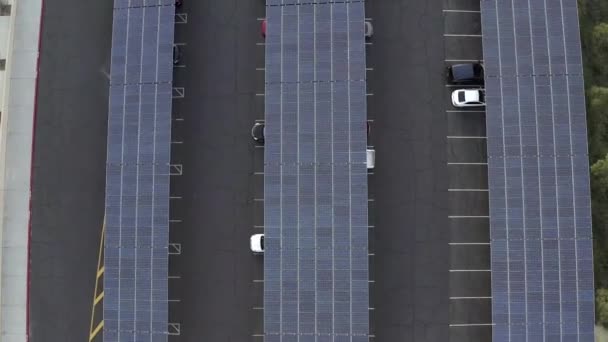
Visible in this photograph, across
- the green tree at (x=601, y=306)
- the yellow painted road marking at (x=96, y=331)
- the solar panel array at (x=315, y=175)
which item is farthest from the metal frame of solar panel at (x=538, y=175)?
the yellow painted road marking at (x=96, y=331)

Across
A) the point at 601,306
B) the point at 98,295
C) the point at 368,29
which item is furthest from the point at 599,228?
the point at 98,295

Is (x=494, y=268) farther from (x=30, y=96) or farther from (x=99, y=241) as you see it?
(x=30, y=96)

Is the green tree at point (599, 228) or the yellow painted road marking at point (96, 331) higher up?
the green tree at point (599, 228)

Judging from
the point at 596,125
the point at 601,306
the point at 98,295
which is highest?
the point at 596,125

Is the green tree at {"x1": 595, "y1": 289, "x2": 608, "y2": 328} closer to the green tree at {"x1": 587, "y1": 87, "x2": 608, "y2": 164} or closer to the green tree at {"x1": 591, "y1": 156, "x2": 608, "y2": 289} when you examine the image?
the green tree at {"x1": 591, "y1": 156, "x2": 608, "y2": 289}

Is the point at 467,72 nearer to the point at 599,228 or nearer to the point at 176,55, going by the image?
the point at 599,228

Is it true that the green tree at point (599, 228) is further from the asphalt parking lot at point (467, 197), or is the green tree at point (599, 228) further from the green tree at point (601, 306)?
the asphalt parking lot at point (467, 197)

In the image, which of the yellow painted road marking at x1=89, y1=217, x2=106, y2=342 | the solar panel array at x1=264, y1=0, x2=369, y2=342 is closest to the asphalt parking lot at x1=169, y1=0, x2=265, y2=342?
the solar panel array at x1=264, y1=0, x2=369, y2=342
